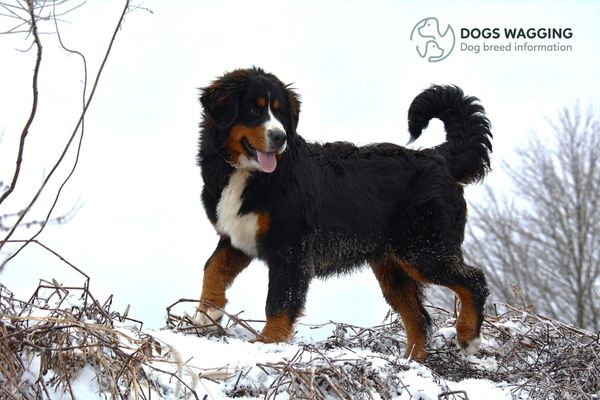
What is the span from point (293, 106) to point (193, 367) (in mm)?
3313

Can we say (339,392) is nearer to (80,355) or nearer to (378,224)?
(80,355)

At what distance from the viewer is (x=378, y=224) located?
6676 millimetres

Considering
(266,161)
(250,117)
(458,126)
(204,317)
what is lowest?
(204,317)

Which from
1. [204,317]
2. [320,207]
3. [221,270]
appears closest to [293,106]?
[320,207]

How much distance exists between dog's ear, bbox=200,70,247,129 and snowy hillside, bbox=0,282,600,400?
1.61m

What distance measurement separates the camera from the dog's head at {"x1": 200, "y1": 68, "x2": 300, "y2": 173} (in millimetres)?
6047

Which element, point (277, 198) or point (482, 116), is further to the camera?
point (482, 116)

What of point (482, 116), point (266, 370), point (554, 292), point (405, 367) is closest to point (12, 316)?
point (266, 370)

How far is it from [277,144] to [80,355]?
2793mm

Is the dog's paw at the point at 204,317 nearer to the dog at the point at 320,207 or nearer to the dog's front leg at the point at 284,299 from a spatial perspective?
the dog at the point at 320,207

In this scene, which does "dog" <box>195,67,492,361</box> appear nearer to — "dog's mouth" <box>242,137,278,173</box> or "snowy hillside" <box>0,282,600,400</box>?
"dog's mouth" <box>242,137,278,173</box>

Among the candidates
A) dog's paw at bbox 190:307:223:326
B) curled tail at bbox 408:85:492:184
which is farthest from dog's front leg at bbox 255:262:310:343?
curled tail at bbox 408:85:492:184

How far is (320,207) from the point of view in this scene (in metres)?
Result: 6.39

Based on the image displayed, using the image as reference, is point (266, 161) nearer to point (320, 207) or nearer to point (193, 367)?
point (320, 207)
